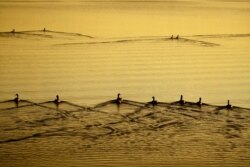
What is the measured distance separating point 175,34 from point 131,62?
7.67 metres

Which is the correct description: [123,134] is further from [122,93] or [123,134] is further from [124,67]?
[124,67]

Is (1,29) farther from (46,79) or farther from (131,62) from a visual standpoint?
(46,79)

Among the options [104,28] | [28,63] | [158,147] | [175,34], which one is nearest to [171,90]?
[158,147]

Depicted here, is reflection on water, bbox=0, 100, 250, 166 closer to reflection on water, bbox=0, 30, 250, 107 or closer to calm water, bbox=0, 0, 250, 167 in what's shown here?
calm water, bbox=0, 0, 250, 167

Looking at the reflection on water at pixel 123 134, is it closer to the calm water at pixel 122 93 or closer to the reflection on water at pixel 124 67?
the calm water at pixel 122 93

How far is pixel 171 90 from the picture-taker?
14.3 m

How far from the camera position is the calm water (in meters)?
9.59

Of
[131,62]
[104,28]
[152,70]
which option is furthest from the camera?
[104,28]

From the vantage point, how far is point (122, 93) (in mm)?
13719

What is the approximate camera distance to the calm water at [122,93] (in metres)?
9.59

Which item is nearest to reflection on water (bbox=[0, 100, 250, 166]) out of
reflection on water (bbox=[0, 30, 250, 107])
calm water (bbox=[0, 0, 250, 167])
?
calm water (bbox=[0, 0, 250, 167])

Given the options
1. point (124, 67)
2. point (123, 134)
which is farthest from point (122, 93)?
point (124, 67)

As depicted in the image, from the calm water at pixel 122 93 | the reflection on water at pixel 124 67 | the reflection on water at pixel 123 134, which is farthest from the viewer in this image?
the reflection on water at pixel 124 67

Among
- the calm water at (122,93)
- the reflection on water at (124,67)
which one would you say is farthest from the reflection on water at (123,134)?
the reflection on water at (124,67)
